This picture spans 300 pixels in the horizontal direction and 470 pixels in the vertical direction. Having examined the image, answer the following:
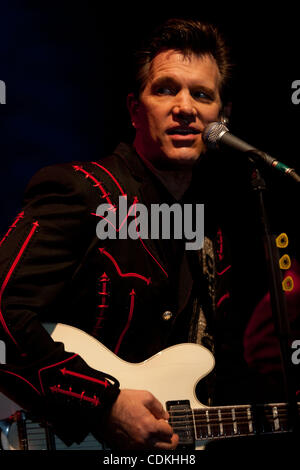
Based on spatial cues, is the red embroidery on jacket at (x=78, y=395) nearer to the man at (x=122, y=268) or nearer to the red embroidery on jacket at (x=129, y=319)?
the man at (x=122, y=268)

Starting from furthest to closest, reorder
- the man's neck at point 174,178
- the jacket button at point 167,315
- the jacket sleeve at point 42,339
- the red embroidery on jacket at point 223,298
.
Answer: the red embroidery on jacket at point 223,298 → the man's neck at point 174,178 → the jacket button at point 167,315 → the jacket sleeve at point 42,339

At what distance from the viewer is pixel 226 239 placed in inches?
115

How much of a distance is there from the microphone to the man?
428mm

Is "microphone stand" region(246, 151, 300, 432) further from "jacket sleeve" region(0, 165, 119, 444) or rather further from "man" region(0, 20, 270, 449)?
"jacket sleeve" region(0, 165, 119, 444)

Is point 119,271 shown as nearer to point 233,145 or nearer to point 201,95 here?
point 233,145

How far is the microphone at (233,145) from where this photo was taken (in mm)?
1752

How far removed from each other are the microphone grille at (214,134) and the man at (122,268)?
410mm

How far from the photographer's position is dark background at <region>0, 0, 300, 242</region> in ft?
8.75

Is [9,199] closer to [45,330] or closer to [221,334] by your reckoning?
[45,330]

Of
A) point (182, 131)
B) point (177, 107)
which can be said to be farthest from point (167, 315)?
point (177, 107)

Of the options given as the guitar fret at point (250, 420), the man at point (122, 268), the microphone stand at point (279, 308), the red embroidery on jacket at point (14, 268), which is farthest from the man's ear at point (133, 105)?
the guitar fret at point (250, 420)

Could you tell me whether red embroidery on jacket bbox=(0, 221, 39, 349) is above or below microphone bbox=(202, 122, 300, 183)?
below

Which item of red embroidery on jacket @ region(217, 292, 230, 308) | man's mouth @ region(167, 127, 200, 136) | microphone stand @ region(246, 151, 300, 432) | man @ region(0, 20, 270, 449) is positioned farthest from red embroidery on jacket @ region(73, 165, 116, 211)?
red embroidery on jacket @ region(217, 292, 230, 308)
